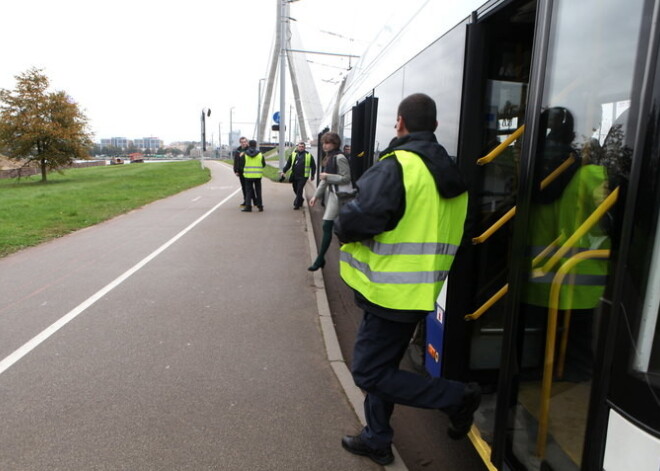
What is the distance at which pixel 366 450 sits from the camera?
10.0 feet

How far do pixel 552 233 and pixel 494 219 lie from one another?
2.85 ft

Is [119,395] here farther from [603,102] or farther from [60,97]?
[60,97]

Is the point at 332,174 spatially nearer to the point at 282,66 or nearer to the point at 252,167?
the point at 252,167

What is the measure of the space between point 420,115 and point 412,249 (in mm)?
678

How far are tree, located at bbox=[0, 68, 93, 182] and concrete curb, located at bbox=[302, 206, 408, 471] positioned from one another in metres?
29.9

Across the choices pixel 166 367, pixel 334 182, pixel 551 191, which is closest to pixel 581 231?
pixel 551 191

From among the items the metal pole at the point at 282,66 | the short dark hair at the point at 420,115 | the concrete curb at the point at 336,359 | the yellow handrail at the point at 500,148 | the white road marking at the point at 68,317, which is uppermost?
the metal pole at the point at 282,66

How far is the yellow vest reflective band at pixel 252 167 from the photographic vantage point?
13273mm

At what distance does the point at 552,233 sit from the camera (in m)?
2.15

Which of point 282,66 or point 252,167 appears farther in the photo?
point 282,66

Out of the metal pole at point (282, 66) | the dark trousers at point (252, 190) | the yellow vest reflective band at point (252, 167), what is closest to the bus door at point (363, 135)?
the yellow vest reflective band at point (252, 167)

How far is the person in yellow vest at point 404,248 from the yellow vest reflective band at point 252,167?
1086 centimetres

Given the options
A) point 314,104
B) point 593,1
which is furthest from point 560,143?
point 314,104

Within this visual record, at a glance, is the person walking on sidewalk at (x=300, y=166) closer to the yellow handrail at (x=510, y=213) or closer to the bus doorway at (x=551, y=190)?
the bus doorway at (x=551, y=190)
